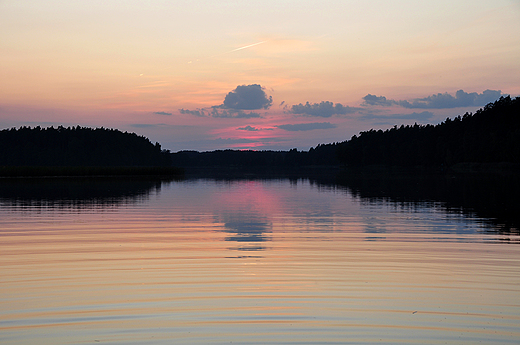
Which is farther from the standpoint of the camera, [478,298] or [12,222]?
[12,222]

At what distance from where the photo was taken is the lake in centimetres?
771

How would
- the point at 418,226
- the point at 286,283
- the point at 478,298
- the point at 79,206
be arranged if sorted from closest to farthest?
1. the point at 478,298
2. the point at 286,283
3. the point at 418,226
4. the point at 79,206

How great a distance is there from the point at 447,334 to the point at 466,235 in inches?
466

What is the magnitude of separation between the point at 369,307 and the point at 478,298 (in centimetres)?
262

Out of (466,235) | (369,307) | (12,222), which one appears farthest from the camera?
(12,222)

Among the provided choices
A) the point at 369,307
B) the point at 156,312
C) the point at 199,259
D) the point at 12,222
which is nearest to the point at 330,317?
the point at 369,307

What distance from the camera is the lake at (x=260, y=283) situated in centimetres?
771

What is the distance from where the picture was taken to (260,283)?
35.3 ft

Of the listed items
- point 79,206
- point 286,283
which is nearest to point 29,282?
point 286,283

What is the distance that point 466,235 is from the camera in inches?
718

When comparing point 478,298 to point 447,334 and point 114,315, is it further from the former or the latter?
point 114,315

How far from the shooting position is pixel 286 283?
1077cm

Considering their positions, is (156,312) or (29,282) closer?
(156,312)

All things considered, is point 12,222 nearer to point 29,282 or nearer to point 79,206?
point 79,206
